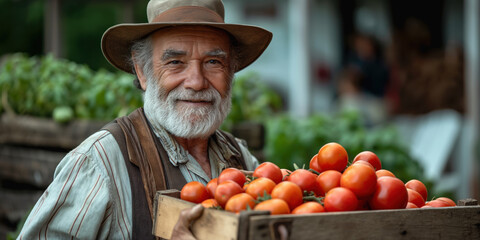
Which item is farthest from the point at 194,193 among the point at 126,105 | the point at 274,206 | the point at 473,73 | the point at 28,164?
the point at 473,73

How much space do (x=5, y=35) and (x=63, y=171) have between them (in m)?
10.3

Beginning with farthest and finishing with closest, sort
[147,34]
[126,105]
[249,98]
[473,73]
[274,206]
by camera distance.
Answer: [473,73] → [249,98] → [126,105] → [147,34] → [274,206]

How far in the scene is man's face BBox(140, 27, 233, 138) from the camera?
8.71 ft

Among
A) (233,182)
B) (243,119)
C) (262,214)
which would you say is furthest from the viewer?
(243,119)

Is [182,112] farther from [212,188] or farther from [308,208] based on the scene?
[308,208]

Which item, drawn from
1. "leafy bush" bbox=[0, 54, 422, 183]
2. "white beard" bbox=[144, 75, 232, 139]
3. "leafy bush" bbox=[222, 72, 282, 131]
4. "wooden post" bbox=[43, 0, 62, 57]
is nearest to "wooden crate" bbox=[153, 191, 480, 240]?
"white beard" bbox=[144, 75, 232, 139]

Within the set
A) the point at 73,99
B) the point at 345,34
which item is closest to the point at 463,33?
the point at 345,34

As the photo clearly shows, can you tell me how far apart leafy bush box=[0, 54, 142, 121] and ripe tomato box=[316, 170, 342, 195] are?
107 inches

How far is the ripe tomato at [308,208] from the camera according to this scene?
1.83m

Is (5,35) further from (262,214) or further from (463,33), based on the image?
(262,214)

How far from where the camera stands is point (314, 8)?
33.7ft

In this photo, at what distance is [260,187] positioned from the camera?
196cm

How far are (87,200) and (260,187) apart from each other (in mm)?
758

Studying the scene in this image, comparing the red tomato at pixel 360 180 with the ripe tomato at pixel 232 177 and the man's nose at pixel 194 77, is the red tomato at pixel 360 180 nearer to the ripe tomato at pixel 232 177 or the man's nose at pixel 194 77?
the ripe tomato at pixel 232 177
